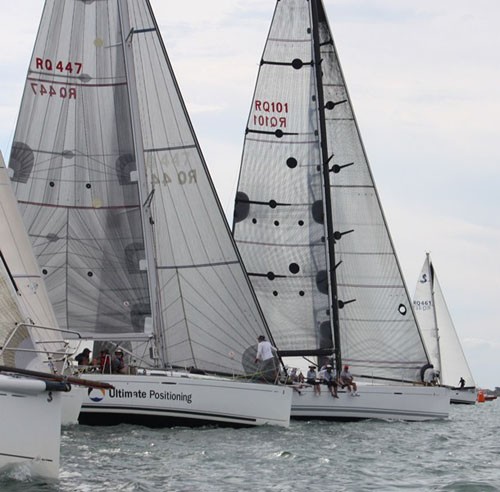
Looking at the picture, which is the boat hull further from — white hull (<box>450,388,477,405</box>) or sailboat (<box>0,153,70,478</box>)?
white hull (<box>450,388,477,405</box>)

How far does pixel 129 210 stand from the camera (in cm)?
2742

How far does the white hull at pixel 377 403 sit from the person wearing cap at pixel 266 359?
4.15 metres

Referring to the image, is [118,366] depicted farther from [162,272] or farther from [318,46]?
[318,46]

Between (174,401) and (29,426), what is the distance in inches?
363

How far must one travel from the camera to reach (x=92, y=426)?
80.1ft

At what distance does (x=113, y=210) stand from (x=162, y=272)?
5.46ft

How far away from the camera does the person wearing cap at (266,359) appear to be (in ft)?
86.7

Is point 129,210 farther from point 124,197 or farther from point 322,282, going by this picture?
point 322,282

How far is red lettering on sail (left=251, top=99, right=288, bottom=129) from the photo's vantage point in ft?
115

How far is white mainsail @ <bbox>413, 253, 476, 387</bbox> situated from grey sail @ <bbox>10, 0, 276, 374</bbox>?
3615 cm

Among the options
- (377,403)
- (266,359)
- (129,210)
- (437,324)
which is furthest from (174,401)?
(437,324)

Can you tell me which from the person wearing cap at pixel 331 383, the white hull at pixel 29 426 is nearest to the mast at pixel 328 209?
the person wearing cap at pixel 331 383

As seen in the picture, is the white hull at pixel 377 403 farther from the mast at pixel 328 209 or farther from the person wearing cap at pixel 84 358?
the person wearing cap at pixel 84 358

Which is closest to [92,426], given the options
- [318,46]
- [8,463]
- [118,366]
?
[118,366]
